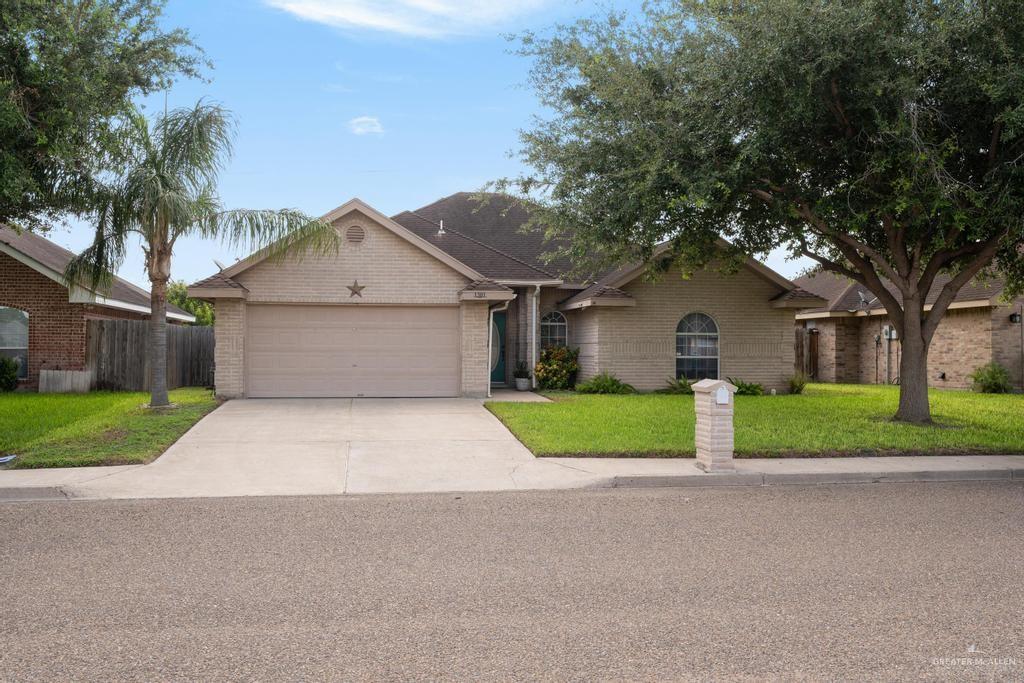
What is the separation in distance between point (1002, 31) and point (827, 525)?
8.01 metres

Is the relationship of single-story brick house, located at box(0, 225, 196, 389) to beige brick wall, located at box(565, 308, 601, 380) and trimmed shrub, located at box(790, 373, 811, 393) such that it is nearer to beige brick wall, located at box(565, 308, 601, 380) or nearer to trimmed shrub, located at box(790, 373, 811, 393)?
beige brick wall, located at box(565, 308, 601, 380)

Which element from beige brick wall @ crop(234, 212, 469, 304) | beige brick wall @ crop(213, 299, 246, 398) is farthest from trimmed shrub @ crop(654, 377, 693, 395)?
beige brick wall @ crop(213, 299, 246, 398)

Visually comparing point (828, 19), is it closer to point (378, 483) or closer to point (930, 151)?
point (930, 151)

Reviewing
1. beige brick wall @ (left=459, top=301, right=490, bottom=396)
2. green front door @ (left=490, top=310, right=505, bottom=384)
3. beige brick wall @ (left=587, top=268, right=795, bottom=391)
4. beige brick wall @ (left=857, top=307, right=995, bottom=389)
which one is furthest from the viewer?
beige brick wall @ (left=857, top=307, right=995, bottom=389)

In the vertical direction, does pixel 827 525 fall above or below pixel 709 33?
below

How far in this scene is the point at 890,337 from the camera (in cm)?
2591

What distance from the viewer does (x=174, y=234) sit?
16.0 meters

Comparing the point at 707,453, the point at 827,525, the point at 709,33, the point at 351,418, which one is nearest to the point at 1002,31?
the point at 709,33

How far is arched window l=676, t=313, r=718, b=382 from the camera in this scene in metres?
22.0

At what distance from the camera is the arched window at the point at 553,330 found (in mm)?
23281

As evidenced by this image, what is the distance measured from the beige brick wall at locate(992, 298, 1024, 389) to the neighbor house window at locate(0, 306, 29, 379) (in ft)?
86.1

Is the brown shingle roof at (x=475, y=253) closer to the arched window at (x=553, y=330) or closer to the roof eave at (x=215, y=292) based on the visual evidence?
the arched window at (x=553, y=330)

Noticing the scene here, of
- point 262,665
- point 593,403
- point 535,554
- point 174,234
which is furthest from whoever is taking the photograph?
point 593,403

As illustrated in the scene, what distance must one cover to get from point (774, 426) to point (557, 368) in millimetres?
8561
